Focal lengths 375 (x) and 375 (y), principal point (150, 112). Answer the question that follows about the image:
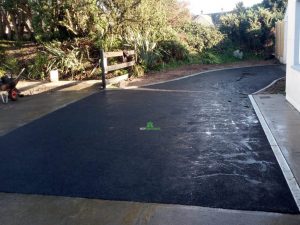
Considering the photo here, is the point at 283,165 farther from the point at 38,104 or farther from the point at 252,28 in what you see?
the point at 252,28

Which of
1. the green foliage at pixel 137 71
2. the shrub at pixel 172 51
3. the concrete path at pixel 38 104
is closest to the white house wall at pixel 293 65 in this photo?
the concrete path at pixel 38 104

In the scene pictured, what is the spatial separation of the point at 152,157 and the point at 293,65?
5032 millimetres

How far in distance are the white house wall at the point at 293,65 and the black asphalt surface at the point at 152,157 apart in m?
1.00

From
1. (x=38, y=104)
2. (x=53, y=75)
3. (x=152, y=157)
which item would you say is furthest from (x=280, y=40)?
(x=152, y=157)

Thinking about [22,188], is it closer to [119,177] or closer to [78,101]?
A: [119,177]

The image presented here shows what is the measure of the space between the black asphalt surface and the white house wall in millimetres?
1002

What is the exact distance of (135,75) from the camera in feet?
51.2

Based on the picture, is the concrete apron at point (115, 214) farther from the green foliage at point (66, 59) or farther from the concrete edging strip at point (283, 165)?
the green foliage at point (66, 59)

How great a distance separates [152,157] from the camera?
5.39 metres

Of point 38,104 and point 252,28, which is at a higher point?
point 252,28

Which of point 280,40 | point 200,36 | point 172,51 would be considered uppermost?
point 200,36

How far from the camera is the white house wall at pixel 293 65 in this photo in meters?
8.19

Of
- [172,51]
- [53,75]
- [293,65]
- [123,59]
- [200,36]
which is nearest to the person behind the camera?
[293,65]

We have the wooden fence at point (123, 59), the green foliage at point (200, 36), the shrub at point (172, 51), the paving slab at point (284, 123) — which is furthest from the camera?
the green foliage at point (200, 36)
